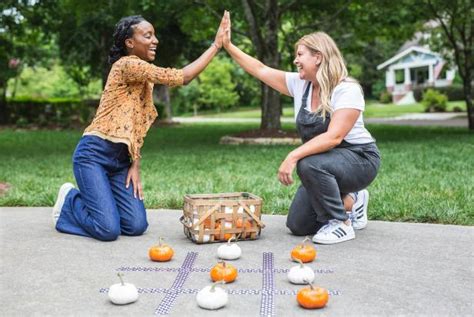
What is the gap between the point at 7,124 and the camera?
91.8ft

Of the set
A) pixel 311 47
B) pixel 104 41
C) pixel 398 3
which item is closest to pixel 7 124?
pixel 104 41

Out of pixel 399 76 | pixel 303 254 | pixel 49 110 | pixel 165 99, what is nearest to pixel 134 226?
pixel 303 254

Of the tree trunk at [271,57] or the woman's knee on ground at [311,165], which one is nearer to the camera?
the woman's knee on ground at [311,165]

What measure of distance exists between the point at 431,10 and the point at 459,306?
16.1 m

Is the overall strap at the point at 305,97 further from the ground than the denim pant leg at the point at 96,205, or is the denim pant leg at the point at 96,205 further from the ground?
the overall strap at the point at 305,97

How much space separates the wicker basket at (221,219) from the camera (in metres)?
4.72

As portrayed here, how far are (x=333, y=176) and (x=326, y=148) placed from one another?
0.22 meters

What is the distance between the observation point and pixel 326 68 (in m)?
4.80

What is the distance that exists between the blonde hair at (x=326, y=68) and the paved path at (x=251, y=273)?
108 cm

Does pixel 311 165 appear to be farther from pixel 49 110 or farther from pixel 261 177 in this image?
pixel 49 110

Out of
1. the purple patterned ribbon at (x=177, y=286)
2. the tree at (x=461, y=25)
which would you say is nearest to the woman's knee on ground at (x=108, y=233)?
the purple patterned ribbon at (x=177, y=286)

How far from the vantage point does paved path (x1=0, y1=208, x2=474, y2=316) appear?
3328 mm

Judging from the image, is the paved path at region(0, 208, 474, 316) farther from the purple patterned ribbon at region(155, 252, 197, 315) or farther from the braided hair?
the braided hair

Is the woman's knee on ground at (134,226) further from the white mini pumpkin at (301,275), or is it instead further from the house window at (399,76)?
the house window at (399,76)
